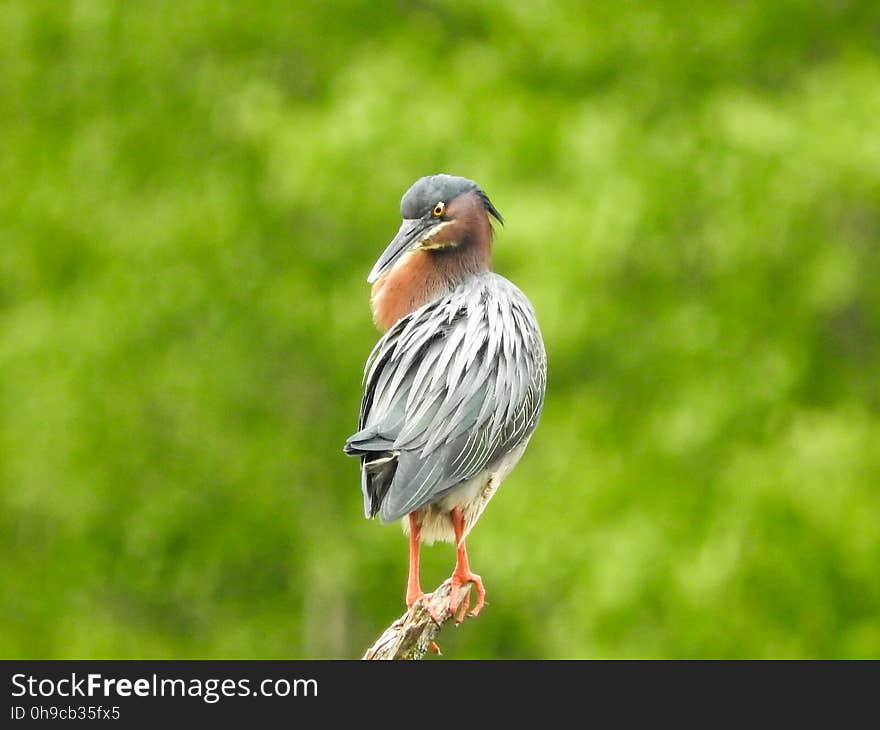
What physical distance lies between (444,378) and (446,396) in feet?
0.26

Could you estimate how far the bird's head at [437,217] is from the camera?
589 centimetres

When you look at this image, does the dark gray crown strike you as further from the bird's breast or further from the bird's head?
the bird's breast

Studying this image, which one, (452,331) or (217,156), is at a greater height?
(217,156)

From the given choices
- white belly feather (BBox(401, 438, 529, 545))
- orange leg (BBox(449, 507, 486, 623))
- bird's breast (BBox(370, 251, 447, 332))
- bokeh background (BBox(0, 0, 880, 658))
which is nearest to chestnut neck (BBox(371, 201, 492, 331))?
bird's breast (BBox(370, 251, 447, 332))

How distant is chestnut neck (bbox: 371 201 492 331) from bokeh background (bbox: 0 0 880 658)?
583 centimetres

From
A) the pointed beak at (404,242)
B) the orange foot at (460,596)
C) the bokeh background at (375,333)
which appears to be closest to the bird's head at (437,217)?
the pointed beak at (404,242)

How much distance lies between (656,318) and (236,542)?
492cm

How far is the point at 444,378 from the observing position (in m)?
5.57

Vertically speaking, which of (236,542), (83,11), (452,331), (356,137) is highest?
(83,11)

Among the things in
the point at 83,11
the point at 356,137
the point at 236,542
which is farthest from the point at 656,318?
the point at 83,11

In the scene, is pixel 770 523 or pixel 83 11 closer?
pixel 770 523

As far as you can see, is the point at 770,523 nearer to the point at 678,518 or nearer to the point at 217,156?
the point at 678,518

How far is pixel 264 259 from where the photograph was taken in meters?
15.0

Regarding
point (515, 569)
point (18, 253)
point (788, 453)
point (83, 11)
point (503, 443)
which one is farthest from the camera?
point (18, 253)
